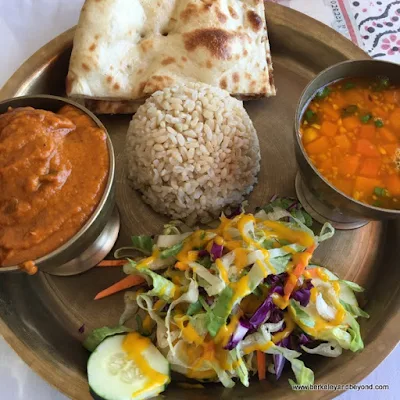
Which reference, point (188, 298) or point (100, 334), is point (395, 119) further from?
point (100, 334)

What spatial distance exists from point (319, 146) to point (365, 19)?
1.16 m

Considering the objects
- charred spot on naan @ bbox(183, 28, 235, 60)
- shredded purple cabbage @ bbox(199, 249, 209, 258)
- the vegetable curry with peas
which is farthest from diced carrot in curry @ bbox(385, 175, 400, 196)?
charred spot on naan @ bbox(183, 28, 235, 60)

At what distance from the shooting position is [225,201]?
178 cm

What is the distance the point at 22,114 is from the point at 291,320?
1.11 meters

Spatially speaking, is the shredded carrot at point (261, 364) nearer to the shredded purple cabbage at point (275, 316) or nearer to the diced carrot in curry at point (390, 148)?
the shredded purple cabbage at point (275, 316)

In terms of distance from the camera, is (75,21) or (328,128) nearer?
(328,128)

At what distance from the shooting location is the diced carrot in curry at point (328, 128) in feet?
5.42

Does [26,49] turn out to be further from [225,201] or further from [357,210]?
[357,210]

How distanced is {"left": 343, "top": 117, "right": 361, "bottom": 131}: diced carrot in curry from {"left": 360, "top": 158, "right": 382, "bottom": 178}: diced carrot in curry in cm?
14

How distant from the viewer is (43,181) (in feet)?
4.62

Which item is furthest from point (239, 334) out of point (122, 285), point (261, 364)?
point (122, 285)

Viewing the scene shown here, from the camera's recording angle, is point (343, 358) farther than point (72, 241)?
Yes

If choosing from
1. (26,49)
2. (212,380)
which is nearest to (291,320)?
(212,380)

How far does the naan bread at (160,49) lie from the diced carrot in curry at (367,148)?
493 mm
